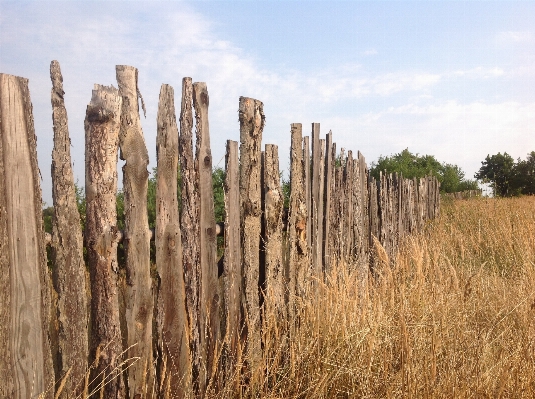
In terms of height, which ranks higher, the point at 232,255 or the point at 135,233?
the point at 135,233

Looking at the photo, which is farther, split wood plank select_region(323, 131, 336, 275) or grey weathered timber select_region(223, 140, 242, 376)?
split wood plank select_region(323, 131, 336, 275)

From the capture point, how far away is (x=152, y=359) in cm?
274

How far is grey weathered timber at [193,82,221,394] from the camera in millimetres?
2994

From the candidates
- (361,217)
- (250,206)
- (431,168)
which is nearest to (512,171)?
(431,168)

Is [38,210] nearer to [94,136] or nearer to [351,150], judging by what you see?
[94,136]

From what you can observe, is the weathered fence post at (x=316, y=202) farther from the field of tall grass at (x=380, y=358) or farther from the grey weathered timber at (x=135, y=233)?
the grey weathered timber at (x=135, y=233)

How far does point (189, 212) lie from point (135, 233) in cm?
35

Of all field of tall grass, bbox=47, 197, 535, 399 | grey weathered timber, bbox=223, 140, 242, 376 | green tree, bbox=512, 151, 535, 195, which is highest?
green tree, bbox=512, 151, 535, 195

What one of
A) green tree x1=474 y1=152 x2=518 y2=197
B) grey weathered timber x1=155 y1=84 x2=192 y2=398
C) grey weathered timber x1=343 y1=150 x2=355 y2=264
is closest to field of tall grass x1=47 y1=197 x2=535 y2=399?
grey weathered timber x1=155 y1=84 x2=192 y2=398

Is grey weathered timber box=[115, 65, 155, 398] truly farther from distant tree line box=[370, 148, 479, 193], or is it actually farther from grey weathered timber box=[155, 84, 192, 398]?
distant tree line box=[370, 148, 479, 193]

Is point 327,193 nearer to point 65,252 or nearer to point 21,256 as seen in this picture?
point 65,252

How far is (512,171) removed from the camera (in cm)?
4472

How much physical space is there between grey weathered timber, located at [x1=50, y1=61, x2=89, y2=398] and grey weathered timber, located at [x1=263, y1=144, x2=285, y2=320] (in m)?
1.33

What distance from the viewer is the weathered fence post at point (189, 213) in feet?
9.43
